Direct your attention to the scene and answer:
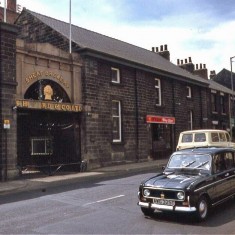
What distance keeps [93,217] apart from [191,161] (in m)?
2.74

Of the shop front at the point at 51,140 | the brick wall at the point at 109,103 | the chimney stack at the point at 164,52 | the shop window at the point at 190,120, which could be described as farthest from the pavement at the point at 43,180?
the chimney stack at the point at 164,52

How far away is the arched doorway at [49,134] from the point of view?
19641 millimetres

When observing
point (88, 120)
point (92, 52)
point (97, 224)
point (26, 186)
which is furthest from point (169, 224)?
point (92, 52)

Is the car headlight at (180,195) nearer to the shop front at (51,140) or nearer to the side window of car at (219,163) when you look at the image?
the side window of car at (219,163)

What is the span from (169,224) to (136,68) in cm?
1861

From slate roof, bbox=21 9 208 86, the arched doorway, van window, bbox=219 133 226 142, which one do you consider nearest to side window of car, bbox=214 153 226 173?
the arched doorway

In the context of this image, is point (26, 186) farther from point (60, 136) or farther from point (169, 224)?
point (169, 224)

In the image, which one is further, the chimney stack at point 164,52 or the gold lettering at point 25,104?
the chimney stack at point 164,52

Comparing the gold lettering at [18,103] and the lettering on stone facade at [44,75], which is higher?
the lettering on stone facade at [44,75]

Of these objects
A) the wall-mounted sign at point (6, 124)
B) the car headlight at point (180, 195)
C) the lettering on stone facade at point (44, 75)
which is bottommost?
the car headlight at point (180, 195)

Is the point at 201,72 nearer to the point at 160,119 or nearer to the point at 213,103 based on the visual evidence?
the point at 213,103

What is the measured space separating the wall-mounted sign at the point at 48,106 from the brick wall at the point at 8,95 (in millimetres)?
486

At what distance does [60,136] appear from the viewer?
71.4ft

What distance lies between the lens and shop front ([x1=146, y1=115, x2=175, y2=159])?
1075 inches
